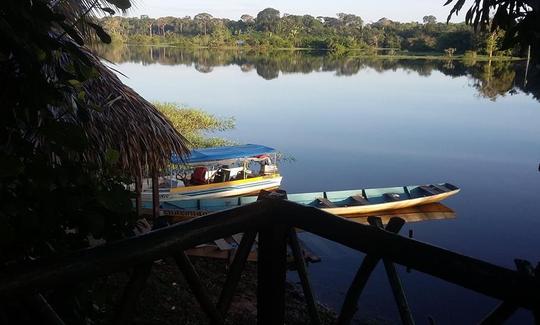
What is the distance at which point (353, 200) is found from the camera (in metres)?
10.4

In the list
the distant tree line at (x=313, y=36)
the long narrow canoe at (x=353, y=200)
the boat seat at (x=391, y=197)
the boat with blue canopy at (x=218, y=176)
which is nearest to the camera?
the long narrow canoe at (x=353, y=200)

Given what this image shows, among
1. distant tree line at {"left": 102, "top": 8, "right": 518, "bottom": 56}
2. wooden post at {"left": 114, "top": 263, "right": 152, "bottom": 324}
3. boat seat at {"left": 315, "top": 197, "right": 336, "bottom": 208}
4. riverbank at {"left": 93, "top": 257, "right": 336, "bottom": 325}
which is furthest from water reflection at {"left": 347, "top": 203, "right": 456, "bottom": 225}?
distant tree line at {"left": 102, "top": 8, "right": 518, "bottom": 56}

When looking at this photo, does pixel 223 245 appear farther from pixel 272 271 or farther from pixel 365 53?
pixel 365 53

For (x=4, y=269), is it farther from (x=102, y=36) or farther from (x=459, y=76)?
(x=459, y=76)

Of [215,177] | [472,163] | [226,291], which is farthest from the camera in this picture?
[472,163]

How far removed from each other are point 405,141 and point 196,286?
654 inches

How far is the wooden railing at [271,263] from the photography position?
94cm

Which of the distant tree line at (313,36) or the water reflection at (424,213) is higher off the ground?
the distant tree line at (313,36)

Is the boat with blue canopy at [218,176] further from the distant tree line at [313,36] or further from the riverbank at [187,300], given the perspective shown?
the distant tree line at [313,36]

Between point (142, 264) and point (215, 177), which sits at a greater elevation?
point (142, 264)

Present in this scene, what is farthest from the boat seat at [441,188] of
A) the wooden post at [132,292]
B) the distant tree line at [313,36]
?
the distant tree line at [313,36]

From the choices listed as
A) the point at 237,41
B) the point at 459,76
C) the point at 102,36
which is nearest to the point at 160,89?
the point at 459,76

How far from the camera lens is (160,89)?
85.9 ft

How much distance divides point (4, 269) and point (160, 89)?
26049 mm
